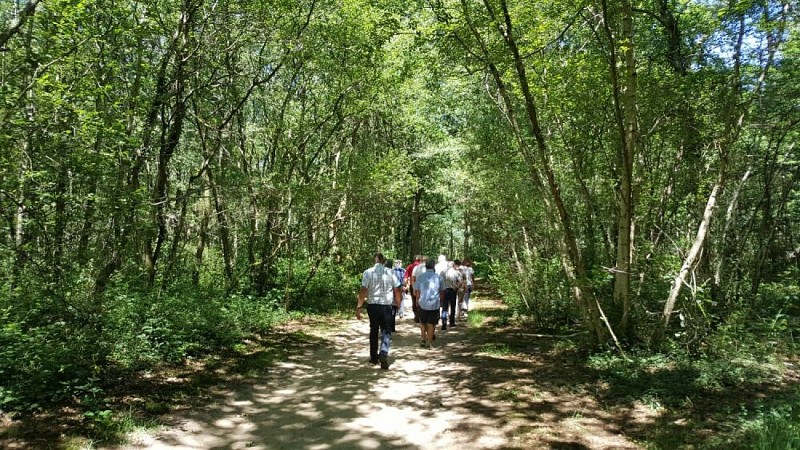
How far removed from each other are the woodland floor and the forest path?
0.02m

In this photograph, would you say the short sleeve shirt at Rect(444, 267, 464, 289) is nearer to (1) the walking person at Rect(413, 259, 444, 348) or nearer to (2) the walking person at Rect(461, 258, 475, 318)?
(2) the walking person at Rect(461, 258, 475, 318)

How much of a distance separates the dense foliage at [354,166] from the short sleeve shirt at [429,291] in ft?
A: 8.60

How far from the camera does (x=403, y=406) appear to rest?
6461mm

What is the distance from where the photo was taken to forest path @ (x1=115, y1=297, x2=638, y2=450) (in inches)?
207

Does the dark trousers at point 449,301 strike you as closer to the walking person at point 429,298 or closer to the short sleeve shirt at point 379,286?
the walking person at point 429,298

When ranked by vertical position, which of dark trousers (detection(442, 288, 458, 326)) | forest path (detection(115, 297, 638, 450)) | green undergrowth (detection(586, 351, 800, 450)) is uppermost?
dark trousers (detection(442, 288, 458, 326))

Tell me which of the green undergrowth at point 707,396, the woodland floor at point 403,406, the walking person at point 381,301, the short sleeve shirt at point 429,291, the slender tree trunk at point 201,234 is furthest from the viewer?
the slender tree trunk at point 201,234

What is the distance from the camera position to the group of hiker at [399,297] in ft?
27.6

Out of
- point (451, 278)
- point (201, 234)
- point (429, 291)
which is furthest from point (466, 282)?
point (201, 234)

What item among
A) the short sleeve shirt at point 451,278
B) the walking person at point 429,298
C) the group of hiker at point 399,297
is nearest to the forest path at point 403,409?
the group of hiker at point 399,297

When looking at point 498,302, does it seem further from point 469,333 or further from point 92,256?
point 92,256

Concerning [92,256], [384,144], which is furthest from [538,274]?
[384,144]

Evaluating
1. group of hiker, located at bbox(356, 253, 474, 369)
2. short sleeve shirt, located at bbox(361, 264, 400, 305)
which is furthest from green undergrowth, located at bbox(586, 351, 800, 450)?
short sleeve shirt, located at bbox(361, 264, 400, 305)

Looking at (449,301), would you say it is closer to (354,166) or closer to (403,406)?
(354,166)
